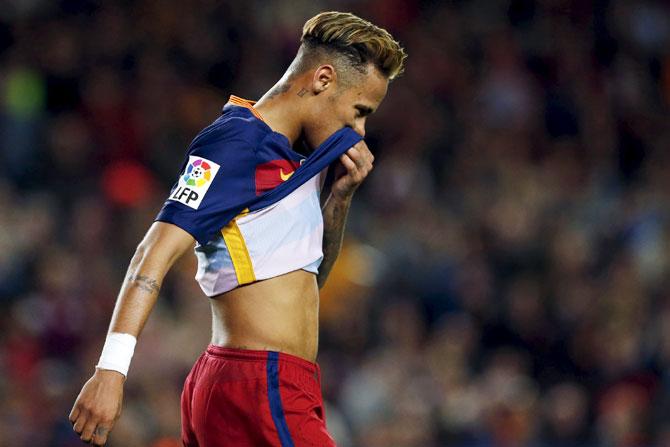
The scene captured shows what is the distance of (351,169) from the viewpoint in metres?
3.73

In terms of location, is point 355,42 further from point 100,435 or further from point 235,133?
point 100,435

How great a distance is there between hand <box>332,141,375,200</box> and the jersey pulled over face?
6 cm

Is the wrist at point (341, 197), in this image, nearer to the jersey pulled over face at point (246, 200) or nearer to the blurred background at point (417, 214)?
the jersey pulled over face at point (246, 200)

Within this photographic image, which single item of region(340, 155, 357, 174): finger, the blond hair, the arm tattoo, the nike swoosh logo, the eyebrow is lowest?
the arm tattoo

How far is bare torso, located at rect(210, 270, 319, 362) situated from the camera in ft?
11.4

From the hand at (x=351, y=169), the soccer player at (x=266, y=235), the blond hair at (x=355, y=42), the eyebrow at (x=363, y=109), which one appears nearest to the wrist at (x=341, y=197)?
the hand at (x=351, y=169)

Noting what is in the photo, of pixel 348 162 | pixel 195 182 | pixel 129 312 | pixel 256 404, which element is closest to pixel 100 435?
pixel 129 312

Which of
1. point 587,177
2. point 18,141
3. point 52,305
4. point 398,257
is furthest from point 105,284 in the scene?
point 587,177

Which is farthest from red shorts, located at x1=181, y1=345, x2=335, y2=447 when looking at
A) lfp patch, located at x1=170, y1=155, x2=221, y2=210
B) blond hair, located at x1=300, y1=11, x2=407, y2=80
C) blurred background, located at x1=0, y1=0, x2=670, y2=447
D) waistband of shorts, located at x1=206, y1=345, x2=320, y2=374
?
blurred background, located at x1=0, y1=0, x2=670, y2=447

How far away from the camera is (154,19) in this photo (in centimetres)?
1005

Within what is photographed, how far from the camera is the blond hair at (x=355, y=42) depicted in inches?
144

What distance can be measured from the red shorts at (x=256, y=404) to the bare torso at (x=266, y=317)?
3 cm

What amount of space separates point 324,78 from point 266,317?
30.6 inches

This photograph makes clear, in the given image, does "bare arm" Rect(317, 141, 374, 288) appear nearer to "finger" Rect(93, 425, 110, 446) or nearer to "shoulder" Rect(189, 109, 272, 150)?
"shoulder" Rect(189, 109, 272, 150)
